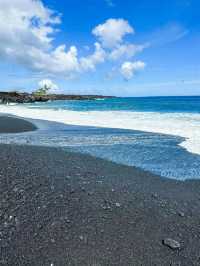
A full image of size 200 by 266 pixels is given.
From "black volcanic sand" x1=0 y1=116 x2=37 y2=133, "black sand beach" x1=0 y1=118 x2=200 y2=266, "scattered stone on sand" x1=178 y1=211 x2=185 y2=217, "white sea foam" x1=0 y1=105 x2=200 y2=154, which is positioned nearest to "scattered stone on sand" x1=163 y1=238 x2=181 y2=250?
"black sand beach" x1=0 y1=118 x2=200 y2=266

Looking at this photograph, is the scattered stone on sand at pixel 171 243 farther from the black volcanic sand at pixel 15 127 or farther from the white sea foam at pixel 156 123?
the black volcanic sand at pixel 15 127

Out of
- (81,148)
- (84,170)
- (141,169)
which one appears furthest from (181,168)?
(81,148)

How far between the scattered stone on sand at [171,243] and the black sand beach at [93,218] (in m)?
0.03

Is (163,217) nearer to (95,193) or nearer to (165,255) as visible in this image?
(165,255)

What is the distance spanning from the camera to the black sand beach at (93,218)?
3.88 metres

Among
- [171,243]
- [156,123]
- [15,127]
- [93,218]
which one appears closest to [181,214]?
[171,243]

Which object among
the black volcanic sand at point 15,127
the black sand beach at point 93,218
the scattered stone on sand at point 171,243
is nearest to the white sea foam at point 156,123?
the black volcanic sand at point 15,127

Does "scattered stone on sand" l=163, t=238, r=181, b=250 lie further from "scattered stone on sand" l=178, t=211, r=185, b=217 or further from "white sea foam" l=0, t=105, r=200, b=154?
"white sea foam" l=0, t=105, r=200, b=154

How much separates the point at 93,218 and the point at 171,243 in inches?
54.2

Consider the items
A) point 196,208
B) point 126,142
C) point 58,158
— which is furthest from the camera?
point 126,142

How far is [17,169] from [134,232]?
12.3 ft

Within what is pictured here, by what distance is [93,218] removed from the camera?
4.81m

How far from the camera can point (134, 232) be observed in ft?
14.7

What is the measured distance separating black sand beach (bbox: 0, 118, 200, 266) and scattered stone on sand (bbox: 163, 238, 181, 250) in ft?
0.11
